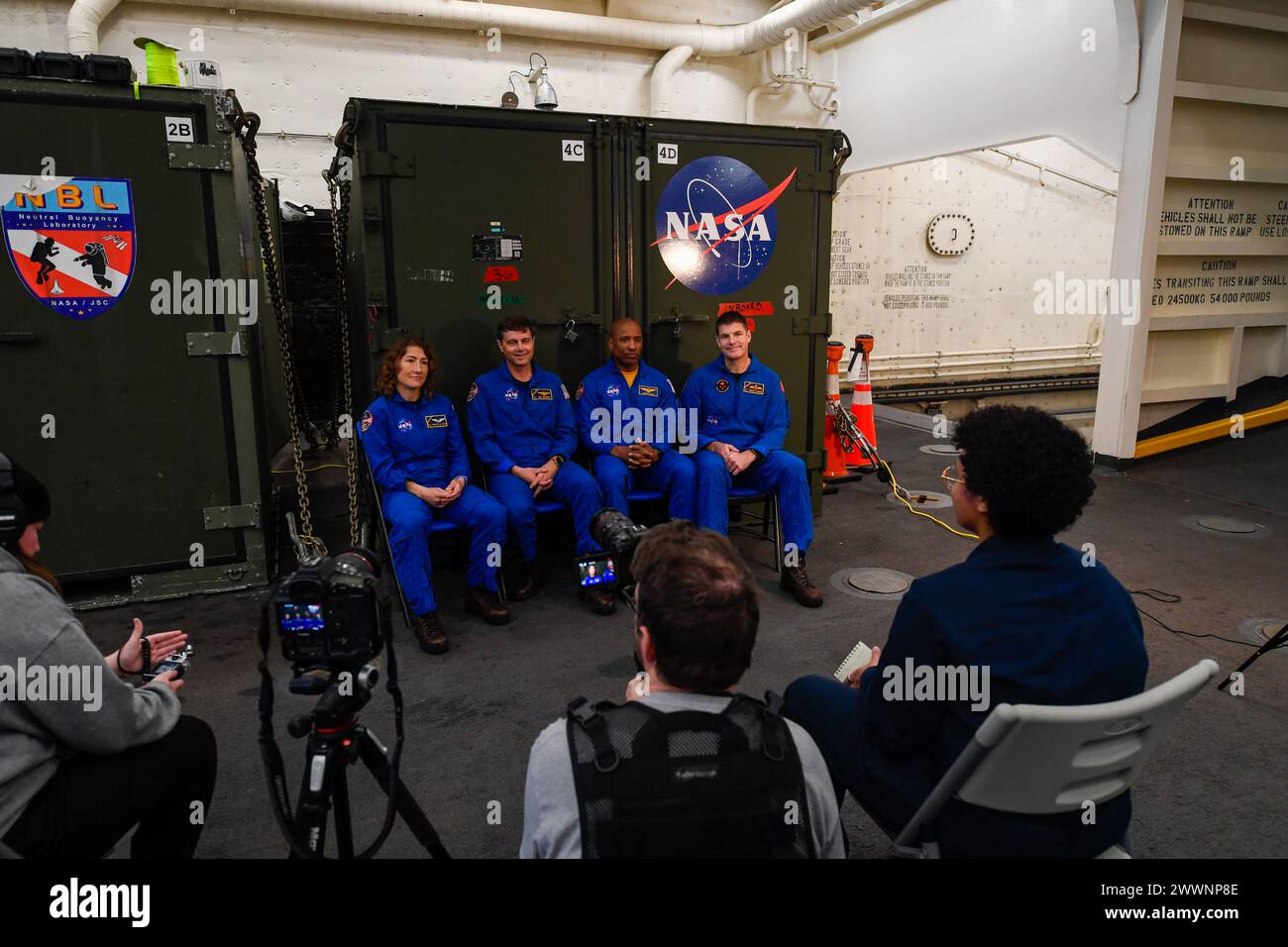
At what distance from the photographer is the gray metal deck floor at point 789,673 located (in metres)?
2.62

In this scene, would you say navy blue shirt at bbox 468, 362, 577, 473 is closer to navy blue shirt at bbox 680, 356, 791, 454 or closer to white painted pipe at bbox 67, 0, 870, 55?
navy blue shirt at bbox 680, 356, 791, 454

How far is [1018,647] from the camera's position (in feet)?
5.31

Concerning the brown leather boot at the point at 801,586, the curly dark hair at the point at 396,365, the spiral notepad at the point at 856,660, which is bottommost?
the brown leather boot at the point at 801,586

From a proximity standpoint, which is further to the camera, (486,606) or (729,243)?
(729,243)

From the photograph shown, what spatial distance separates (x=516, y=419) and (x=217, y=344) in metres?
1.55

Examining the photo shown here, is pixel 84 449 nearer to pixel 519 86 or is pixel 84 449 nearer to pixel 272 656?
pixel 272 656

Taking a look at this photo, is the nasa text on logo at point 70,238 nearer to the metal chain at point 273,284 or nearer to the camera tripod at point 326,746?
the metal chain at point 273,284

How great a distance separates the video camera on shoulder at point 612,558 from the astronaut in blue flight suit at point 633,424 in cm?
232

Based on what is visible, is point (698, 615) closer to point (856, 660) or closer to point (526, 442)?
point (856, 660)

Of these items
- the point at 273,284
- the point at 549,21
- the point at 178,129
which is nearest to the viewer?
the point at 178,129

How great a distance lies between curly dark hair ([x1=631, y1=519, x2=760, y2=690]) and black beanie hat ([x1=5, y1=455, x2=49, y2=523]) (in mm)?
1406

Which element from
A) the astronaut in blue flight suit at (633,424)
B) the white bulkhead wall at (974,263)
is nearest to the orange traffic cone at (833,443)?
the astronaut in blue flight suit at (633,424)

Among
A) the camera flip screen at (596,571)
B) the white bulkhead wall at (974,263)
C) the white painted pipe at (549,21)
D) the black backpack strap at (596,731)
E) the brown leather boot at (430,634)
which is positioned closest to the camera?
the black backpack strap at (596,731)

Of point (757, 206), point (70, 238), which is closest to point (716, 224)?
point (757, 206)
